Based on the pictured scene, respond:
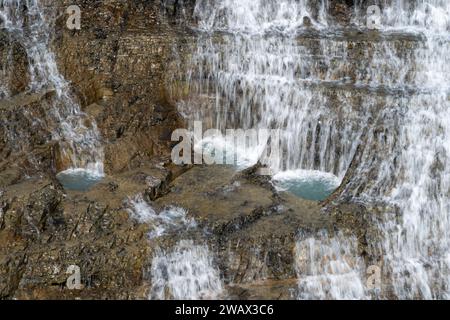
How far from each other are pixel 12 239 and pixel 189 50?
6989mm

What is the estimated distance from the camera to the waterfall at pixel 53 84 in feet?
50.2

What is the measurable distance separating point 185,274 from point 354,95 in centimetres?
617

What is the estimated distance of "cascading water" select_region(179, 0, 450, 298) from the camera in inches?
524

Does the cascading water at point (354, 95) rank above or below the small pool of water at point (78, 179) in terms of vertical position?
above

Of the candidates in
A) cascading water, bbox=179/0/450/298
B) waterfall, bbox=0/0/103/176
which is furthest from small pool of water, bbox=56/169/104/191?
cascading water, bbox=179/0/450/298

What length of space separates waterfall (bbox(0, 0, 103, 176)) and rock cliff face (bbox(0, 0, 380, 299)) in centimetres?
20

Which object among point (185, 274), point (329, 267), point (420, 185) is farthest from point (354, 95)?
point (185, 274)

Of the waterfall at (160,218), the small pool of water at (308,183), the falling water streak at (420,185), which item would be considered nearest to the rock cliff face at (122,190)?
the waterfall at (160,218)

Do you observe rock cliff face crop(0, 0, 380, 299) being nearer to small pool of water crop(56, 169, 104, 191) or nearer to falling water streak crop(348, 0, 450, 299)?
small pool of water crop(56, 169, 104, 191)

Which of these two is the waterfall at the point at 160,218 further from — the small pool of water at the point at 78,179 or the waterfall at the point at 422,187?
the waterfall at the point at 422,187

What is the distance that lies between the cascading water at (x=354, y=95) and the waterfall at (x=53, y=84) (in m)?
2.60

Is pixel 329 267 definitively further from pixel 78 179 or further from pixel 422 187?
pixel 78 179

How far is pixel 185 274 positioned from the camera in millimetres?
12000

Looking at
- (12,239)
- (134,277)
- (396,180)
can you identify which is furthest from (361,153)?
(12,239)
